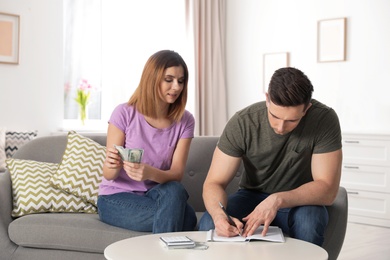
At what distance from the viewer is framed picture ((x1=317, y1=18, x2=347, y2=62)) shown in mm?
6160

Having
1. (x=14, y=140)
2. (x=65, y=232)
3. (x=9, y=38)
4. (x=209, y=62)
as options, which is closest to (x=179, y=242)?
(x=65, y=232)

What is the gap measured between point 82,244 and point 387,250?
249 cm

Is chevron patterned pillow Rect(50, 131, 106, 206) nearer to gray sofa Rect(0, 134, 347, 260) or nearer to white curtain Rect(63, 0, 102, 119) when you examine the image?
gray sofa Rect(0, 134, 347, 260)

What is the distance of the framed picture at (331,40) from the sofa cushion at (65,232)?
3828 millimetres

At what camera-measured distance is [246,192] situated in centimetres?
289

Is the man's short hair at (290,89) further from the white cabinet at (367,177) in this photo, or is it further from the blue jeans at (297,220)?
the white cabinet at (367,177)

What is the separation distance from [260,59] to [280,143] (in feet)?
13.9

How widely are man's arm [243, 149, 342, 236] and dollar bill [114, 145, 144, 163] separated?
0.56 meters

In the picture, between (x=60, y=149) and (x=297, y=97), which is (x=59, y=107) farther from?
(x=297, y=97)

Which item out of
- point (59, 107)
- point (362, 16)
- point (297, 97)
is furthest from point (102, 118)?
point (297, 97)

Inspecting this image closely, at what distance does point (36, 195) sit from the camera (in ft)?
10.4

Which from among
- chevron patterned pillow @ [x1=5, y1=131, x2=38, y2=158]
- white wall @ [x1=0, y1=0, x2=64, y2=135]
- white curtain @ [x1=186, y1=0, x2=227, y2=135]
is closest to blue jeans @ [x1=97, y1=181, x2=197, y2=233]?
chevron patterned pillow @ [x1=5, y1=131, x2=38, y2=158]

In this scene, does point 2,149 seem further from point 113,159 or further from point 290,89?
point 290,89

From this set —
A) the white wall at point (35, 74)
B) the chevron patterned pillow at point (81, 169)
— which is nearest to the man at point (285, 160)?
the chevron patterned pillow at point (81, 169)
